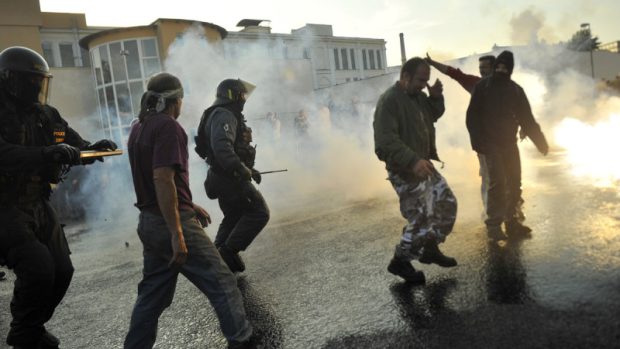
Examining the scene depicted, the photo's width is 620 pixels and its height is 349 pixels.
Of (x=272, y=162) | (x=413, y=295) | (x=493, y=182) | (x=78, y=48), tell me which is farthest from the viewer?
(x=78, y=48)

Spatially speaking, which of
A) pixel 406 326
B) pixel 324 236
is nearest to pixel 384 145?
pixel 406 326

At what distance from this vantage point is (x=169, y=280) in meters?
2.61

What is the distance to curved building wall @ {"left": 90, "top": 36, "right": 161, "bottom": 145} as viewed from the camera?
60.6 feet

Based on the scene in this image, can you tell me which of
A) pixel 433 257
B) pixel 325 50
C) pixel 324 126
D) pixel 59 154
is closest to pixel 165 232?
pixel 59 154

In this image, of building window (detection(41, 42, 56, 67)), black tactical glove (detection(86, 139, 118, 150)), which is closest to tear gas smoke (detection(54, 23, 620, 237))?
black tactical glove (detection(86, 139, 118, 150))

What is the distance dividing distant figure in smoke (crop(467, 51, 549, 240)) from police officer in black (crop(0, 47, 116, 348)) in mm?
3597

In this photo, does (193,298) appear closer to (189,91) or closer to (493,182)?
(493,182)

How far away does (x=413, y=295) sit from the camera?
10.6 ft

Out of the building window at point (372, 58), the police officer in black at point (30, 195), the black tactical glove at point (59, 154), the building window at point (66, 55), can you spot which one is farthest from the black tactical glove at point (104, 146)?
the building window at point (372, 58)

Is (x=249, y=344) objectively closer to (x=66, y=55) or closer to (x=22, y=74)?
(x=22, y=74)

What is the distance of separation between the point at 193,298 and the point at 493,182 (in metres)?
3.00

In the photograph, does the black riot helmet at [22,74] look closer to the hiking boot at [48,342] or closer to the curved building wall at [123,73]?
the hiking boot at [48,342]

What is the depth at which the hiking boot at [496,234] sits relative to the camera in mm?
4441

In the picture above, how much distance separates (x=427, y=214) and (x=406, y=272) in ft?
1.50
